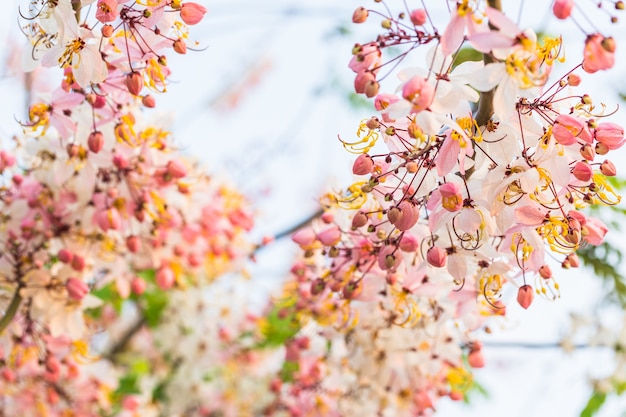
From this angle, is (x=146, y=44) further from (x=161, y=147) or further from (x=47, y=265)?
(x=47, y=265)

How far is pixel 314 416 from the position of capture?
2.04m

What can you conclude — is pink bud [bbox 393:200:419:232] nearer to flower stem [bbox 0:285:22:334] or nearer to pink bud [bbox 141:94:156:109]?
pink bud [bbox 141:94:156:109]

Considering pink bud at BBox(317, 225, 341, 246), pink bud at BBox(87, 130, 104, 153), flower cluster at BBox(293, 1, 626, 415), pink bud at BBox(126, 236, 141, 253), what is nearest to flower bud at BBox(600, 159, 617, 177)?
flower cluster at BBox(293, 1, 626, 415)

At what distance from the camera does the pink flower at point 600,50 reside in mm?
926

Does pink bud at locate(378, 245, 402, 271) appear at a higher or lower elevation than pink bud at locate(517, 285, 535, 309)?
higher

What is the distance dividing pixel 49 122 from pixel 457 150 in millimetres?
848

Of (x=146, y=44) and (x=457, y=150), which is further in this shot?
(x=146, y=44)

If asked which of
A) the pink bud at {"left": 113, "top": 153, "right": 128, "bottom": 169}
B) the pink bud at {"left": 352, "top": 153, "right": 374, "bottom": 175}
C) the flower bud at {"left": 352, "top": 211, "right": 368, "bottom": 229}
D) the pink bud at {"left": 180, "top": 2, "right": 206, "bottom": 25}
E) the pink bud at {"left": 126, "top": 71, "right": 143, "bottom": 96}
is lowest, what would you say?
the pink bud at {"left": 113, "top": 153, "right": 128, "bottom": 169}

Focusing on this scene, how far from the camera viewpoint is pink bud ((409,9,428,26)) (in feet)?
3.51

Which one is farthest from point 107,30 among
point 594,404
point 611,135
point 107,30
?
point 594,404

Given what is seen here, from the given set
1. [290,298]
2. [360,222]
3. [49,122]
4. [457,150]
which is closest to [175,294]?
[290,298]

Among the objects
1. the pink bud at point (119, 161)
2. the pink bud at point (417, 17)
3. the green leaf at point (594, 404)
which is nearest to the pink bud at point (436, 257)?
the pink bud at point (417, 17)

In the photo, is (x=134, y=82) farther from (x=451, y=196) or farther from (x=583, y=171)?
(x=583, y=171)

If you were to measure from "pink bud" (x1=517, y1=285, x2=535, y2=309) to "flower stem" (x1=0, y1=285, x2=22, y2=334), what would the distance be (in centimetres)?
100
